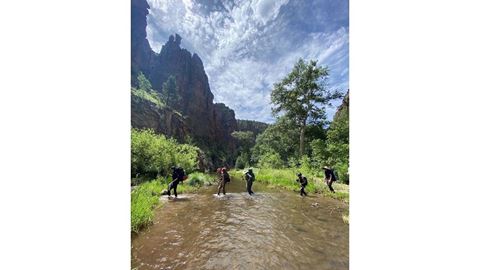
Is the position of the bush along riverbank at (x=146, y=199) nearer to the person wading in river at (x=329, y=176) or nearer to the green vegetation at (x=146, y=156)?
the green vegetation at (x=146, y=156)

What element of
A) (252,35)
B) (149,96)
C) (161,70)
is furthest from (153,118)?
(252,35)

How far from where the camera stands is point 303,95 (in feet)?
16.8

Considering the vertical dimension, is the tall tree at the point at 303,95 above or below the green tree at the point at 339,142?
above

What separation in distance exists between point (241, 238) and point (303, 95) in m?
3.68

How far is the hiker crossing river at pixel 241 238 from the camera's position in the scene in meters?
1.97

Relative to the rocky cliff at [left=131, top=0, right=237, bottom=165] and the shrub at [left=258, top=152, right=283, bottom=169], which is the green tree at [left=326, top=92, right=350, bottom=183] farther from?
the rocky cliff at [left=131, top=0, right=237, bottom=165]

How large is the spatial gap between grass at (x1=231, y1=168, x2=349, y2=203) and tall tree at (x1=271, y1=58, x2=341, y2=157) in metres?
0.76

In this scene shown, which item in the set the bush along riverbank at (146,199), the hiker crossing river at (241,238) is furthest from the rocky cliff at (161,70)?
the hiker crossing river at (241,238)

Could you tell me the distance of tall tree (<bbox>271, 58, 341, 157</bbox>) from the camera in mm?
3583

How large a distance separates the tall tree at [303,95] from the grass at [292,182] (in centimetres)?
76

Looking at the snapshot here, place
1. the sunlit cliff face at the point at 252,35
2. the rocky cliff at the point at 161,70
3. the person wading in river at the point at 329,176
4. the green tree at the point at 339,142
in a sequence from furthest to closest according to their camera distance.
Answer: the green tree at the point at 339,142, the person wading in river at the point at 329,176, the sunlit cliff face at the point at 252,35, the rocky cliff at the point at 161,70

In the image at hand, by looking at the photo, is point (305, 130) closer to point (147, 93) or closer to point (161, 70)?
point (161, 70)
